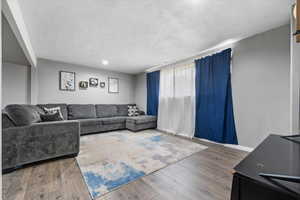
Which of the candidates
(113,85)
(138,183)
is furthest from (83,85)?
(138,183)

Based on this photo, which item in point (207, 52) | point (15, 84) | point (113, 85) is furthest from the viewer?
point (113, 85)

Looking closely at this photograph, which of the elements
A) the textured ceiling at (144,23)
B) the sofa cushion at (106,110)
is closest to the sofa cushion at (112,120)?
the sofa cushion at (106,110)

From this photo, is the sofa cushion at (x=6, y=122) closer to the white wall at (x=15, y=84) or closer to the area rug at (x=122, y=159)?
the area rug at (x=122, y=159)

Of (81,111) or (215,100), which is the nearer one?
(215,100)

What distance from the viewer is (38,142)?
6.50 feet

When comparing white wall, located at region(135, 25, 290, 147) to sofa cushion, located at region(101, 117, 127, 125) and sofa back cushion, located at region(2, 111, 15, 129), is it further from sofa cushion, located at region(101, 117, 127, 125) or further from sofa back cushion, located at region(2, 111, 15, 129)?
sofa back cushion, located at region(2, 111, 15, 129)

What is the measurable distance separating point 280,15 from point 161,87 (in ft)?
10.4

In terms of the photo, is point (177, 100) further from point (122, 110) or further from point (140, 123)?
point (122, 110)

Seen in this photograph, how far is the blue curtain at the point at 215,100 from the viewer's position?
2824mm

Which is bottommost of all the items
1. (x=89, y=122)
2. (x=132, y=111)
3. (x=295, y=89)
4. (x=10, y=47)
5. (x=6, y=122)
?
(x=89, y=122)

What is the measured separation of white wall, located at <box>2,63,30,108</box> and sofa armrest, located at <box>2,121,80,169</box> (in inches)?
94.4

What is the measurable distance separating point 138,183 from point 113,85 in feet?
13.9

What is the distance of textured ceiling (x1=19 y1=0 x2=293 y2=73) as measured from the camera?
5.49ft

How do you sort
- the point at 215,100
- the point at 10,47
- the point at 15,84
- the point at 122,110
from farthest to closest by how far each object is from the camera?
the point at 122,110 → the point at 15,84 → the point at 215,100 → the point at 10,47
